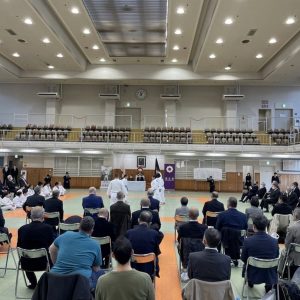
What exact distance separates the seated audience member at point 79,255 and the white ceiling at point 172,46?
502 inches

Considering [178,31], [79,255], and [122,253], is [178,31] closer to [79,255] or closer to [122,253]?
[79,255]

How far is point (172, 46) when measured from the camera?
773 inches

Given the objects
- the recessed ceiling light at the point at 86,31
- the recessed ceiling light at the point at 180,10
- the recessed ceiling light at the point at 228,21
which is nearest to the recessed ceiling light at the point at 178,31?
the recessed ceiling light at the point at 180,10

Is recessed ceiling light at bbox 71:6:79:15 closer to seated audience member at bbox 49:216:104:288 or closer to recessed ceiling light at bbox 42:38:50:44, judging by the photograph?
recessed ceiling light at bbox 42:38:50:44

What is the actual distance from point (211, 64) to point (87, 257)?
65.2 feet

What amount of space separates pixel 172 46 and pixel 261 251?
57.3 ft

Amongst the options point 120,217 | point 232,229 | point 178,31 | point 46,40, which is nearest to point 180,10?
point 178,31

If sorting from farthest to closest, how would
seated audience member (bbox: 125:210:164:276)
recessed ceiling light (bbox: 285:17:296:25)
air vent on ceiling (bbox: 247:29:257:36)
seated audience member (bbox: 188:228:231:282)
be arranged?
air vent on ceiling (bbox: 247:29:257:36), recessed ceiling light (bbox: 285:17:296:25), seated audience member (bbox: 125:210:164:276), seated audience member (bbox: 188:228:231:282)

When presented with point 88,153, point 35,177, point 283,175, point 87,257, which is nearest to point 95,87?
point 88,153

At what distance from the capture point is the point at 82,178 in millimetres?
23812

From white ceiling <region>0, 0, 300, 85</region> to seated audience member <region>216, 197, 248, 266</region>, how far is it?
35.0 feet

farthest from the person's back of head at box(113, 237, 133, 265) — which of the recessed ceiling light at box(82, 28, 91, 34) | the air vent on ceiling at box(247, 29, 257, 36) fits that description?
the recessed ceiling light at box(82, 28, 91, 34)

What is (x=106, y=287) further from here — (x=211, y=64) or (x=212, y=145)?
(x=211, y=64)

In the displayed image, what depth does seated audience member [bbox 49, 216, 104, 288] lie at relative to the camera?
3.31m
